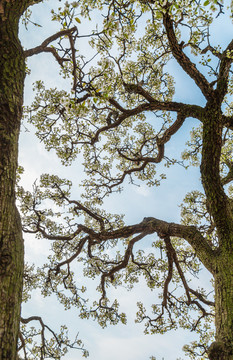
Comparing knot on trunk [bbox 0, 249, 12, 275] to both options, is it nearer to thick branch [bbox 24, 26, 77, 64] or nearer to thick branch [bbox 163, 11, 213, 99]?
thick branch [bbox 24, 26, 77, 64]

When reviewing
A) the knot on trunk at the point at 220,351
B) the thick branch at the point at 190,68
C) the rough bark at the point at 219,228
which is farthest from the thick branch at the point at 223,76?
the knot on trunk at the point at 220,351

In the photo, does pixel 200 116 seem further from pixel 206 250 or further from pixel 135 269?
pixel 135 269

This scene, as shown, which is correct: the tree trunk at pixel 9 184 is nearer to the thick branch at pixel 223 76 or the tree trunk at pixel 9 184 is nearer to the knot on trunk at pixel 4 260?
the knot on trunk at pixel 4 260

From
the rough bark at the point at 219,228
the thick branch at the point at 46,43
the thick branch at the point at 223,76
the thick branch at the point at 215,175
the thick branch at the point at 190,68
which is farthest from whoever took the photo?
the thick branch at the point at 190,68

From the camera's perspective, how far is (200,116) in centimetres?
729

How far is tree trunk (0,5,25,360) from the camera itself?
7.02ft

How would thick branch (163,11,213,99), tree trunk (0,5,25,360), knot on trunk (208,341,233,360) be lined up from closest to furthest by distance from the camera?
tree trunk (0,5,25,360)
knot on trunk (208,341,233,360)
thick branch (163,11,213,99)

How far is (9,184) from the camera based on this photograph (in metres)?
2.68

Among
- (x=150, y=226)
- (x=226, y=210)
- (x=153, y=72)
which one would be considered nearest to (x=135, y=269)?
(x=150, y=226)

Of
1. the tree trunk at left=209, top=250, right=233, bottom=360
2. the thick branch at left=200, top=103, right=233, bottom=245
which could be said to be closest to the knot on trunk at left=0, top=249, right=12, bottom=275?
the tree trunk at left=209, top=250, right=233, bottom=360

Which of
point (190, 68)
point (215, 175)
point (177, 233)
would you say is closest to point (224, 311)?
point (177, 233)

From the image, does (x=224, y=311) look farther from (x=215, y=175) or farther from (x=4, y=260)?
(x=4, y=260)

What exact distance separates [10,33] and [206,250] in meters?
5.92

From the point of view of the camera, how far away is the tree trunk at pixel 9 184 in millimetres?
2141
